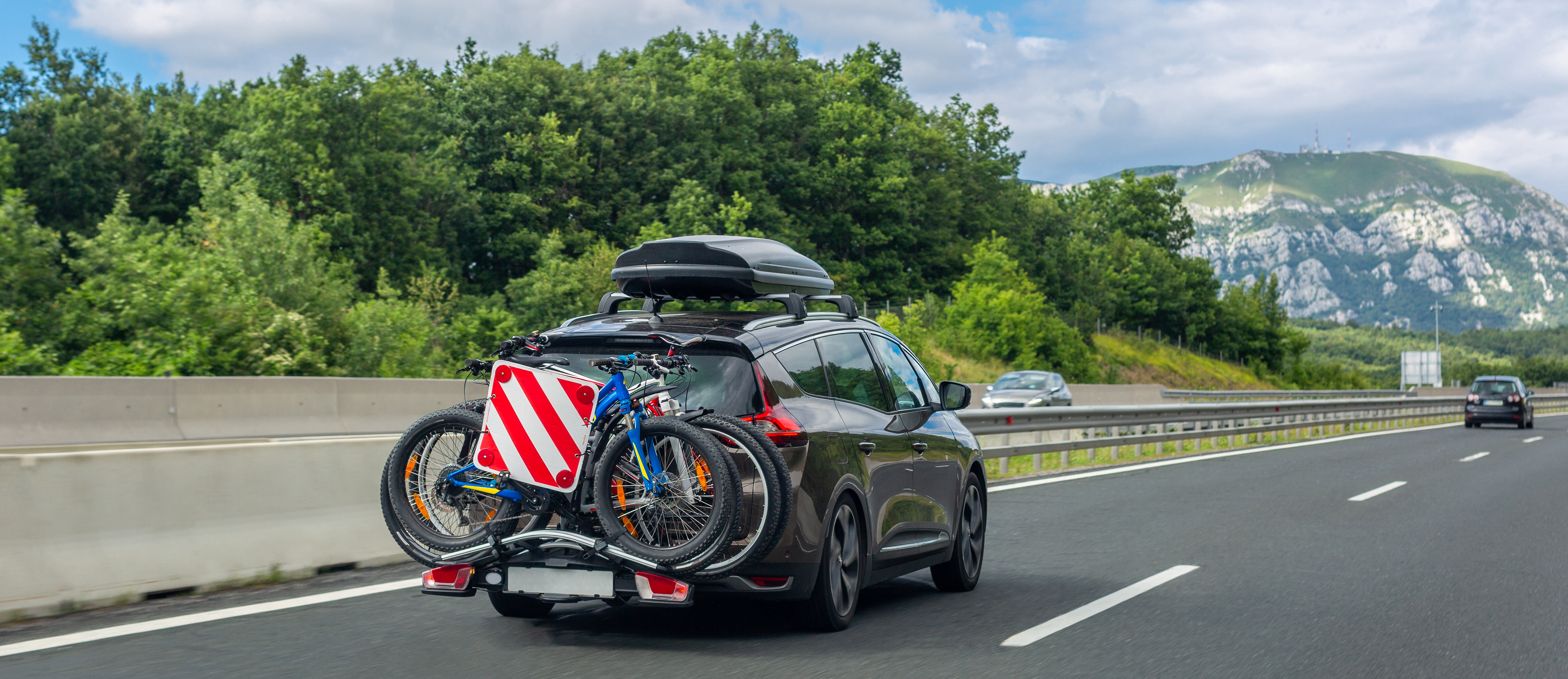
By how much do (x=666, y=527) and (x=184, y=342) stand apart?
24.9m

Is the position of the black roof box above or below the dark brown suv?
above

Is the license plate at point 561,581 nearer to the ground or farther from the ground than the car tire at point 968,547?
farther from the ground

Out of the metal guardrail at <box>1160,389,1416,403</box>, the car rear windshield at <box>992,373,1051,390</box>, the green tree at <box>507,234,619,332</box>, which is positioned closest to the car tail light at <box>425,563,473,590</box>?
the car rear windshield at <box>992,373,1051,390</box>

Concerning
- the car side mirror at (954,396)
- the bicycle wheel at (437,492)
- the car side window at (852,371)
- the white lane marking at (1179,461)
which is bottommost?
the white lane marking at (1179,461)

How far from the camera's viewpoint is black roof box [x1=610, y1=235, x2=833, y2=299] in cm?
678

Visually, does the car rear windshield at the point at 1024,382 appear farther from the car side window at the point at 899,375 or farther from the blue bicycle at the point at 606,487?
the blue bicycle at the point at 606,487

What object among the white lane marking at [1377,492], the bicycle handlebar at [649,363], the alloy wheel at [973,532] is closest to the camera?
the bicycle handlebar at [649,363]

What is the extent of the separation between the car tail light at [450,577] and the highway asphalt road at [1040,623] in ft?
0.91

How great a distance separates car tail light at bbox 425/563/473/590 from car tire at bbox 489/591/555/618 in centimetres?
79

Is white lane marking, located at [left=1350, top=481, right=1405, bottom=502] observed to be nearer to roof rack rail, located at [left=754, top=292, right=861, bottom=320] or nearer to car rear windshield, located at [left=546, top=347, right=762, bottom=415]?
roof rack rail, located at [left=754, top=292, right=861, bottom=320]

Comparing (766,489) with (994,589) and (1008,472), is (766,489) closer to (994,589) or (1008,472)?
(994,589)

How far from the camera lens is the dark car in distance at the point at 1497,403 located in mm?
35688

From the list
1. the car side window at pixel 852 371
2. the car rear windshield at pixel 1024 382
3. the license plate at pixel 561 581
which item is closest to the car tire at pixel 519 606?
the license plate at pixel 561 581

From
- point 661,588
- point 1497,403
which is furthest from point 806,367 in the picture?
point 1497,403
